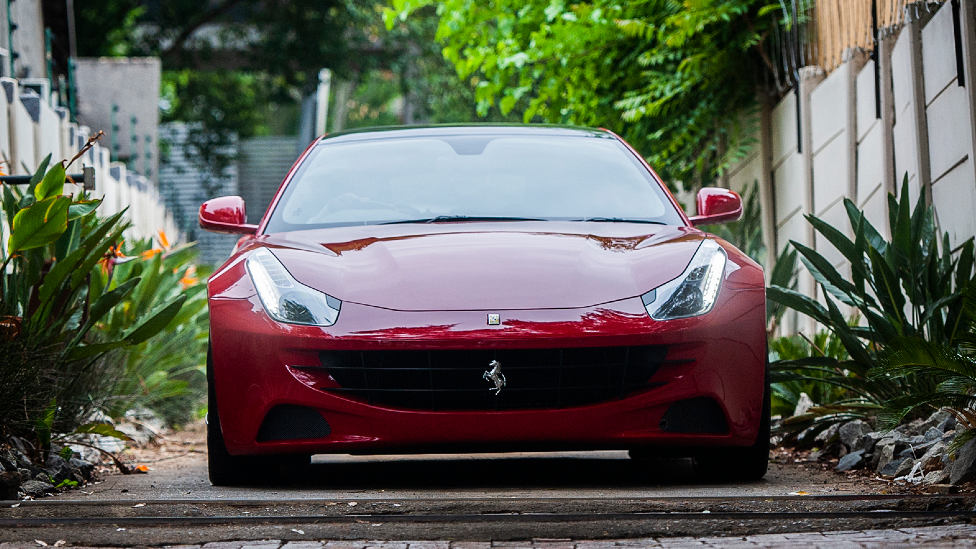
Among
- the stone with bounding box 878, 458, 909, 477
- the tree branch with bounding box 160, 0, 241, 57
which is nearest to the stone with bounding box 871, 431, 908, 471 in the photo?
the stone with bounding box 878, 458, 909, 477

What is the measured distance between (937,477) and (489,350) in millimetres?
1452

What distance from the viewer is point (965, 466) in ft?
12.1

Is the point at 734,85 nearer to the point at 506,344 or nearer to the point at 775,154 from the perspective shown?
the point at 775,154

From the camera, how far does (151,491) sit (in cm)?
407

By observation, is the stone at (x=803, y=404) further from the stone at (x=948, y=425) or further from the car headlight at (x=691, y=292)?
the car headlight at (x=691, y=292)

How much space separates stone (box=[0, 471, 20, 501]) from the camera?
3.60 metres

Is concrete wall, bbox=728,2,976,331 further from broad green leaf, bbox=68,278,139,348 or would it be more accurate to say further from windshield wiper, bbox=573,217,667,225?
→ broad green leaf, bbox=68,278,139,348

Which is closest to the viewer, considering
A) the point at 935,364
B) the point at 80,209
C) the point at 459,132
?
the point at 935,364

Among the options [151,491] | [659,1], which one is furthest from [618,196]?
[659,1]

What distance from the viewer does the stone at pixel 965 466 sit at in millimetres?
3678

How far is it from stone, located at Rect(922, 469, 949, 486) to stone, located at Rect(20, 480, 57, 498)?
9.06ft

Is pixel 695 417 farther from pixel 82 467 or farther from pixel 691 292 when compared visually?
pixel 82 467

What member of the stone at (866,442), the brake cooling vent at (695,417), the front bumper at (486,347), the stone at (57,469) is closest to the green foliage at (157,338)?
the stone at (57,469)

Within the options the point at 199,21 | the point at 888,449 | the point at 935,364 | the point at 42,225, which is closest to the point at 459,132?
the point at 42,225
